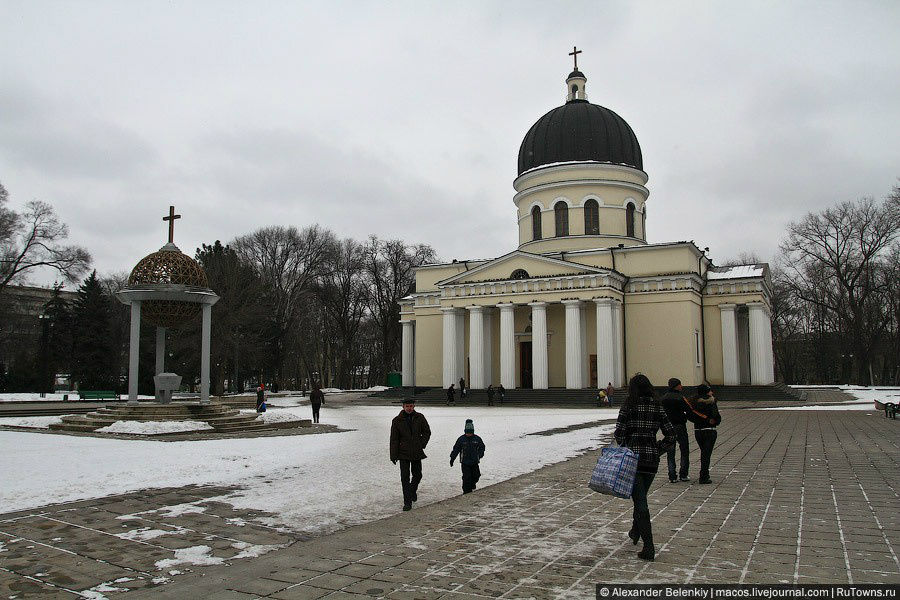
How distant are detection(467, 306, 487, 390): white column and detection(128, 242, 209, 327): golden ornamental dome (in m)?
22.6

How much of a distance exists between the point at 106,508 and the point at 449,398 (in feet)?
99.9

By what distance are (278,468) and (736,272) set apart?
37.9 m

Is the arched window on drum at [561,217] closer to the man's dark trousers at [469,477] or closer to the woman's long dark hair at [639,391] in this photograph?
the man's dark trousers at [469,477]

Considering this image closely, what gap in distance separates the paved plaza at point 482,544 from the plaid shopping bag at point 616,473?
616 millimetres

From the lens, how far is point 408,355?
49.1 meters

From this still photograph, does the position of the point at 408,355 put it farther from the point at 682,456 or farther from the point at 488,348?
the point at 682,456

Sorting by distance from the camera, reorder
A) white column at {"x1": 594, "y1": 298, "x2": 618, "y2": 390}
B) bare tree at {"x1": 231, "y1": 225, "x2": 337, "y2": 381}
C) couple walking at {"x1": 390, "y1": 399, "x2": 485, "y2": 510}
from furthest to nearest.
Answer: bare tree at {"x1": 231, "y1": 225, "x2": 337, "y2": 381} → white column at {"x1": 594, "y1": 298, "x2": 618, "y2": 390} → couple walking at {"x1": 390, "y1": 399, "x2": 485, "y2": 510}

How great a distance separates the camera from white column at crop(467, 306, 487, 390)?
40656 mm

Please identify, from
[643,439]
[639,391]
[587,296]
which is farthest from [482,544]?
[587,296]

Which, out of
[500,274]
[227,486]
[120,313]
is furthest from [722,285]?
[120,313]

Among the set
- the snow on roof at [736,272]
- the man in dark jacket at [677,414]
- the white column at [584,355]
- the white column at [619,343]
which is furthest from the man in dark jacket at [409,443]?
the snow on roof at [736,272]

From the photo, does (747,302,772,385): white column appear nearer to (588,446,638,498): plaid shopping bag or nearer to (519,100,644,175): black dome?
(519,100,644,175): black dome

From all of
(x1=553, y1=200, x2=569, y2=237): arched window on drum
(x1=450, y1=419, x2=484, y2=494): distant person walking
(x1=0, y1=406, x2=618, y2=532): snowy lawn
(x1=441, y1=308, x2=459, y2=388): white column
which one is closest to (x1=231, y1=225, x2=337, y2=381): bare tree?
(x1=441, y1=308, x2=459, y2=388): white column

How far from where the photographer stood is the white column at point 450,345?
138 feet
